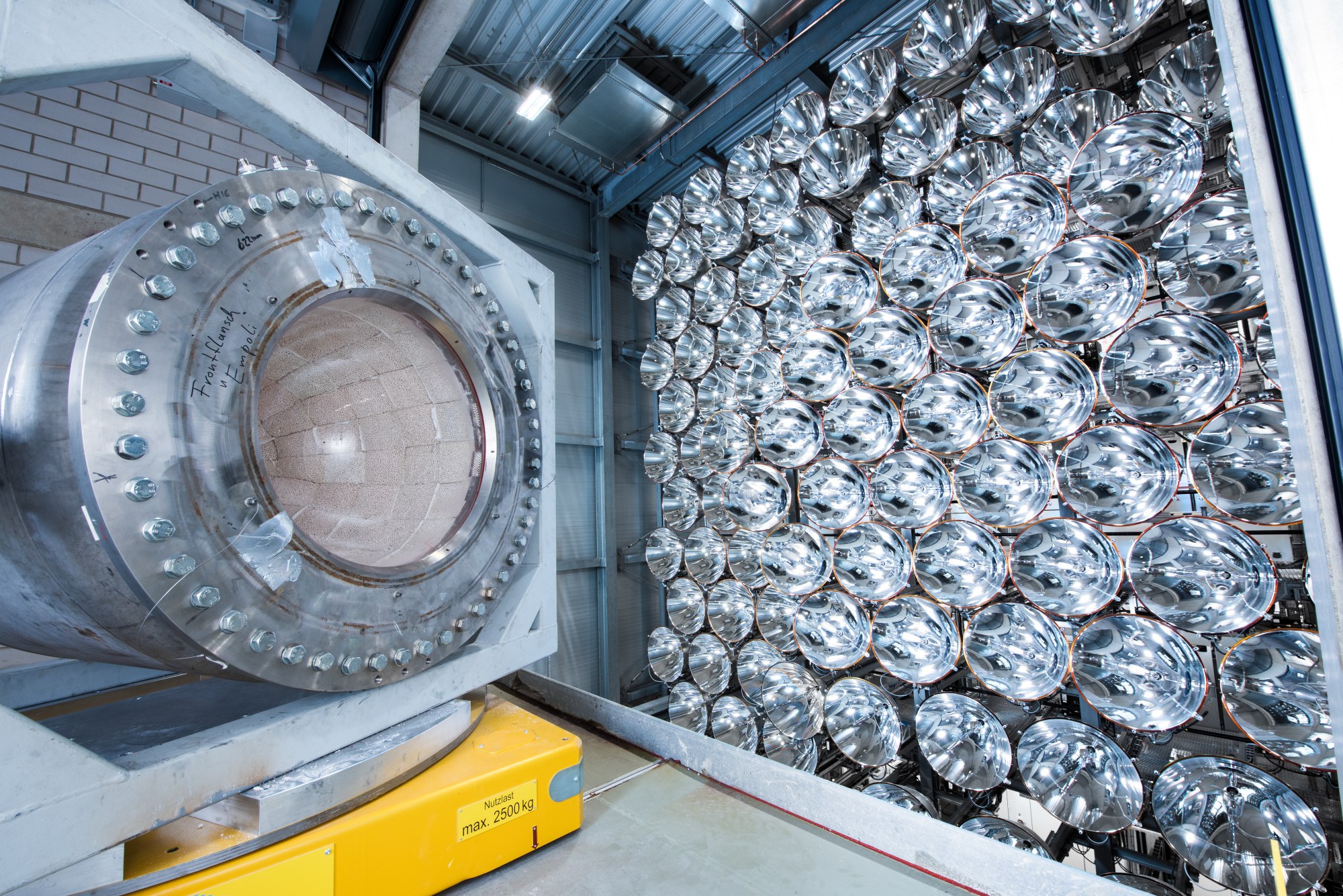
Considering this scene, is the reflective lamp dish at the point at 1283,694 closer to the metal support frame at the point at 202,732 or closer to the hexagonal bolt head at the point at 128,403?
the metal support frame at the point at 202,732

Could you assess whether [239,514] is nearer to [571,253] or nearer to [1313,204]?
[1313,204]

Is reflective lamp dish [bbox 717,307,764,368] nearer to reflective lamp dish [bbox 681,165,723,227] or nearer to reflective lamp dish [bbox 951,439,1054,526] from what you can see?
reflective lamp dish [bbox 681,165,723,227]

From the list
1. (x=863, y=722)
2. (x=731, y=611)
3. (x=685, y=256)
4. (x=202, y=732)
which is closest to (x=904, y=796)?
(x=863, y=722)

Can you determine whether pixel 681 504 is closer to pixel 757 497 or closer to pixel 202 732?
pixel 757 497

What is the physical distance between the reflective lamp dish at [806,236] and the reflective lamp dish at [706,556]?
Answer: 5.41ft

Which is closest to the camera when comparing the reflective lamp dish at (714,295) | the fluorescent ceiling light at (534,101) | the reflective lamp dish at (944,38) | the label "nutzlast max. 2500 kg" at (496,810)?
the label "nutzlast max. 2500 kg" at (496,810)

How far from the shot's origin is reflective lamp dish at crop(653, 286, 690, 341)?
4188 mm

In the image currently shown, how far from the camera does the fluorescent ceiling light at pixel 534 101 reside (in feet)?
10.8

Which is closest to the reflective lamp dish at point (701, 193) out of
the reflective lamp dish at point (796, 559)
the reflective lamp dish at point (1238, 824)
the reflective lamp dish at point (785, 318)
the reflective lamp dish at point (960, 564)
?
the reflective lamp dish at point (785, 318)

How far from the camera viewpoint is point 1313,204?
0.79 meters

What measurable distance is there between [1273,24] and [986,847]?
4.99ft

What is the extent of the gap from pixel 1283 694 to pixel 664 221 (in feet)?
12.0

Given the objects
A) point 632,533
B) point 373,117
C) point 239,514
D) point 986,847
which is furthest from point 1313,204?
point 632,533

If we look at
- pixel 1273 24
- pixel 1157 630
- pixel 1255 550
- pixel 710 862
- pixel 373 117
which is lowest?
pixel 710 862
